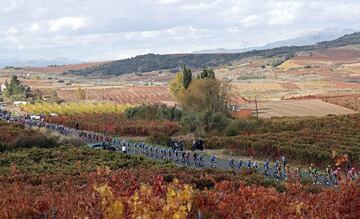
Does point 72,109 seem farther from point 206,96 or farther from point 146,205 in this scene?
point 146,205

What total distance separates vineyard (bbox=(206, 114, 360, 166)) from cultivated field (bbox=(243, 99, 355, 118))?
18.6m

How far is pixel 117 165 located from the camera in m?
29.7

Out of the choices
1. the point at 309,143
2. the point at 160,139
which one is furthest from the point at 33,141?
the point at 309,143

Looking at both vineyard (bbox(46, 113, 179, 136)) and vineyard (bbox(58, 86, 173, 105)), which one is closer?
vineyard (bbox(46, 113, 179, 136))

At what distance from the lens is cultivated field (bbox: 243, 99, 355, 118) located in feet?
229

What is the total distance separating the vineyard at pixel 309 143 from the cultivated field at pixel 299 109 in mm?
18598

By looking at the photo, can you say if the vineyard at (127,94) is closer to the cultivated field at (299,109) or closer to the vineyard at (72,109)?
the vineyard at (72,109)

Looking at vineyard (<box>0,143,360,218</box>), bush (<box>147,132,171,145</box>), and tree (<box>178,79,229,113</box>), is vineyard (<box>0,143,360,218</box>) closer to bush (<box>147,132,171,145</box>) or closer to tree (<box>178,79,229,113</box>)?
bush (<box>147,132,171,145</box>)

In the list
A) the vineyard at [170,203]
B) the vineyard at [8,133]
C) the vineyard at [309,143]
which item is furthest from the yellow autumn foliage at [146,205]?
the vineyard at [8,133]

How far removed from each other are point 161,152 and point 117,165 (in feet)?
28.5

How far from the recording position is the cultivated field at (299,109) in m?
69.9

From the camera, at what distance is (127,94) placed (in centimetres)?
11656

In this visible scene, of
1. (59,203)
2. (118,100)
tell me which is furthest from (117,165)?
(118,100)

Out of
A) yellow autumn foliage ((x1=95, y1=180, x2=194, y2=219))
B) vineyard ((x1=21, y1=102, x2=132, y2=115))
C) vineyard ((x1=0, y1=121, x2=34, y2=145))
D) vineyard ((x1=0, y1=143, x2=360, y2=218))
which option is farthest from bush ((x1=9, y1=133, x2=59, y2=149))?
vineyard ((x1=21, y1=102, x2=132, y2=115))
